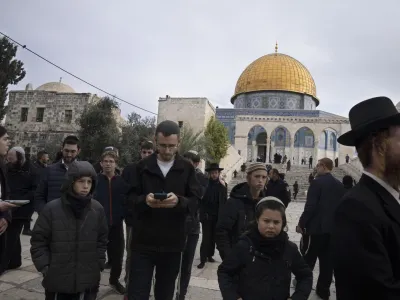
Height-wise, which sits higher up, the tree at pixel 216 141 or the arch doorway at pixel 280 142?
the arch doorway at pixel 280 142

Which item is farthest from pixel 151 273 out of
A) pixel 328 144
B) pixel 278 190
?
pixel 328 144

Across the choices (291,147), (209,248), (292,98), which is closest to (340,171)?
(291,147)

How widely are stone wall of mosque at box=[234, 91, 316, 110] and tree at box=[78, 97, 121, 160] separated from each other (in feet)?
86.3

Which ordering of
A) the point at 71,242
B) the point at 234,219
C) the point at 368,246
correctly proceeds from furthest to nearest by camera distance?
the point at 234,219
the point at 71,242
the point at 368,246

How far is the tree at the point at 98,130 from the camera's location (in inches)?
664

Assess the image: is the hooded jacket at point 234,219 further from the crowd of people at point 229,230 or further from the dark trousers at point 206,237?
the dark trousers at point 206,237

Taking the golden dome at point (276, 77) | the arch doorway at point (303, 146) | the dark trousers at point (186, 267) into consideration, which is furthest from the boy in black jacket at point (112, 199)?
the golden dome at point (276, 77)

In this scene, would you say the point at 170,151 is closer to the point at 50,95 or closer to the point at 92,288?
the point at 92,288

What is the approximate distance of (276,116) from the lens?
34.2 metres

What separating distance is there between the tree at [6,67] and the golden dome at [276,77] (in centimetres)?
2975

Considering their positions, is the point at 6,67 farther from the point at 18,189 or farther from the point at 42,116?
the point at 18,189

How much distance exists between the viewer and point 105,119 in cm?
1775

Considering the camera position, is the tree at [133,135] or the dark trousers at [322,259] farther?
the tree at [133,135]

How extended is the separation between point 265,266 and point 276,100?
40.2 m
